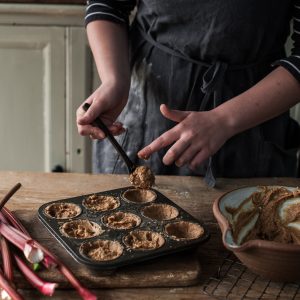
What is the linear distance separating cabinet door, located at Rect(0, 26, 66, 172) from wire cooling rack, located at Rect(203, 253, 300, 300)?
131 cm

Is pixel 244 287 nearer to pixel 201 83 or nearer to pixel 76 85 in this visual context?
pixel 201 83

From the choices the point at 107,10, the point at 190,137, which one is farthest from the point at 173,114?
the point at 107,10

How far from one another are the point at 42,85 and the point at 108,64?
2.76 ft

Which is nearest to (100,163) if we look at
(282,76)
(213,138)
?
(213,138)

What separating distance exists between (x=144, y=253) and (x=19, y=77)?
4.41ft

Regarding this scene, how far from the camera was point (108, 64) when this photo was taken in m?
1.25

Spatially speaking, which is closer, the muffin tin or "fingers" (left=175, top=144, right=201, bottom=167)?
the muffin tin

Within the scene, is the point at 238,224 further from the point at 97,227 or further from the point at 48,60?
the point at 48,60

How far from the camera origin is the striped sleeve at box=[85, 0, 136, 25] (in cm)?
133

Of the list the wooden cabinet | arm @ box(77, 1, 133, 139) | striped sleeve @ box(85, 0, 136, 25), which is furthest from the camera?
the wooden cabinet

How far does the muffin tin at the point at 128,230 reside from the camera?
851mm

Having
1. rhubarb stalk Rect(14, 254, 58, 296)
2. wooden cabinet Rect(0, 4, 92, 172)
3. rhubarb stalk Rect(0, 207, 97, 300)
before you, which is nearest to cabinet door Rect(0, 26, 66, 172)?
wooden cabinet Rect(0, 4, 92, 172)

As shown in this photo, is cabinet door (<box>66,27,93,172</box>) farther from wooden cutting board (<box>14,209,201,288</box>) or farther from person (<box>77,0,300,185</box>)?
wooden cutting board (<box>14,209,201,288</box>)

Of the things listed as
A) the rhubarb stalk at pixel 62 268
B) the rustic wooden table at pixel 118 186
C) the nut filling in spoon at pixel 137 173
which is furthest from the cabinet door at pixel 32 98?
the rhubarb stalk at pixel 62 268
